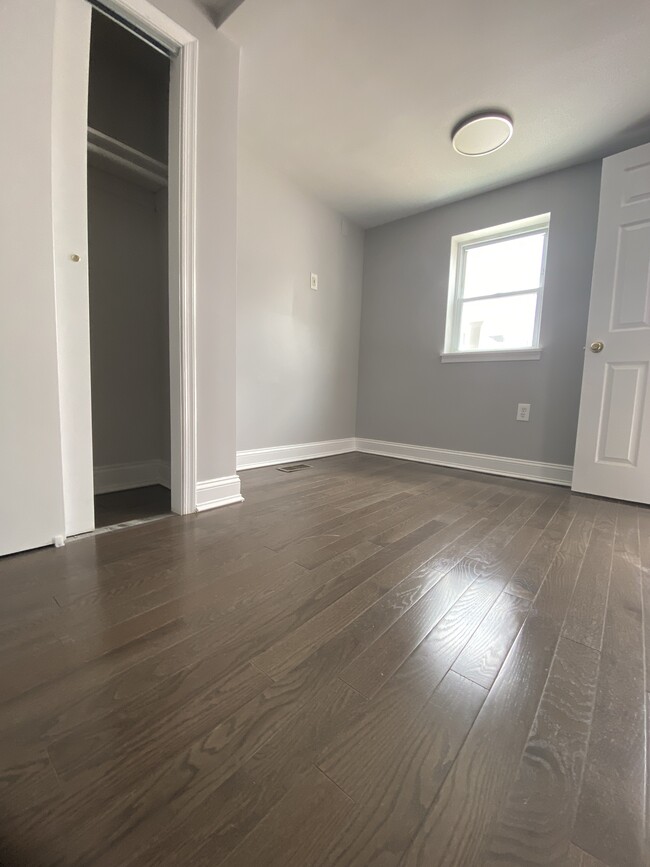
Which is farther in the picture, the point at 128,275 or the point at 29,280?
the point at 128,275

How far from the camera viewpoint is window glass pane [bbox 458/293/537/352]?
2.51 meters

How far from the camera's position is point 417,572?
3.74ft

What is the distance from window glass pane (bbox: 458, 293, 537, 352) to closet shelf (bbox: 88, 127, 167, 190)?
227cm

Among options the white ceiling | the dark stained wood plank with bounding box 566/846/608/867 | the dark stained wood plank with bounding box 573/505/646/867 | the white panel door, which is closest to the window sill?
the white panel door

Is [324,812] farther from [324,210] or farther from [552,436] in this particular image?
[324,210]

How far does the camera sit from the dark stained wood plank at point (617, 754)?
0.46m

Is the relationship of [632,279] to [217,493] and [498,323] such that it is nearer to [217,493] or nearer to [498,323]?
[498,323]

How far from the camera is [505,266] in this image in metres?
2.61

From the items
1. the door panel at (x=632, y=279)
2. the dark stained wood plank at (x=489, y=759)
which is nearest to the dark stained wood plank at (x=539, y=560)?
the dark stained wood plank at (x=489, y=759)

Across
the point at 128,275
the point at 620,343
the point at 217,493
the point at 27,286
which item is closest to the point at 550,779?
the point at 217,493

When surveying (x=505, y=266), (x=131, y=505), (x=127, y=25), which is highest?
(x=127, y=25)

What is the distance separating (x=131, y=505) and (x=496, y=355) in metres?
2.59

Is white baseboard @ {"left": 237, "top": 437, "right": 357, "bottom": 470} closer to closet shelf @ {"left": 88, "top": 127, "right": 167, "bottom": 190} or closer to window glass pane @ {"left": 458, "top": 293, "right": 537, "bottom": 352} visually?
window glass pane @ {"left": 458, "top": 293, "right": 537, "bottom": 352}

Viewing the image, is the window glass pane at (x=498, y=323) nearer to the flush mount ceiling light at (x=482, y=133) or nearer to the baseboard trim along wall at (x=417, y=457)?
the baseboard trim along wall at (x=417, y=457)
